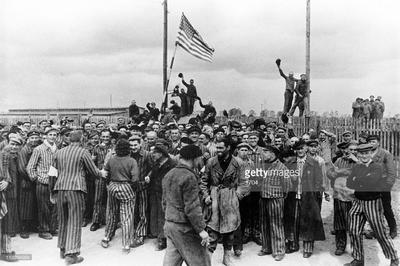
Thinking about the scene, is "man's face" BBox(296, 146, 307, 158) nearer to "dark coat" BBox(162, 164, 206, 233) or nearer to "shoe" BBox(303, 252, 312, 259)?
"shoe" BBox(303, 252, 312, 259)

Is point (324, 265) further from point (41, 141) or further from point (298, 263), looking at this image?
point (41, 141)

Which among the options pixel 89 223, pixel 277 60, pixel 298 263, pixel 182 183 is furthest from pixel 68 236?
pixel 277 60

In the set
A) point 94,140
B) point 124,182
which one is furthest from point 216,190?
point 94,140

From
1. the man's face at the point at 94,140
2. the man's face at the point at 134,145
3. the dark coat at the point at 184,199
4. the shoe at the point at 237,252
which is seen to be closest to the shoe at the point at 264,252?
the shoe at the point at 237,252

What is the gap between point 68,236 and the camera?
248 inches

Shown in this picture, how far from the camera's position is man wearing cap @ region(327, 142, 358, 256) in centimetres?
664

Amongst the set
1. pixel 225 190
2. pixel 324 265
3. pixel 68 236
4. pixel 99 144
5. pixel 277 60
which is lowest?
pixel 324 265

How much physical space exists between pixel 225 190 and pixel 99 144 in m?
3.17

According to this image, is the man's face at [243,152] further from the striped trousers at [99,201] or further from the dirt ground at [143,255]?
the striped trousers at [99,201]

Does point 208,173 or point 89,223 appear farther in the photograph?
point 89,223

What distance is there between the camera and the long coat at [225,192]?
6.21 meters

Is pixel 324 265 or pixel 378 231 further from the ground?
pixel 378 231

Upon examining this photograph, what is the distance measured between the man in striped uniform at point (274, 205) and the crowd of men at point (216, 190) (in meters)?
0.02

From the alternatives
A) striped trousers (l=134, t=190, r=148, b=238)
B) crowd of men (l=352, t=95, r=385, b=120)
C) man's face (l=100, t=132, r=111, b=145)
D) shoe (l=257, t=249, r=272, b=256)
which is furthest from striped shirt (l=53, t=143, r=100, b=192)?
crowd of men (l=352, t=95, r=385, b=120)
